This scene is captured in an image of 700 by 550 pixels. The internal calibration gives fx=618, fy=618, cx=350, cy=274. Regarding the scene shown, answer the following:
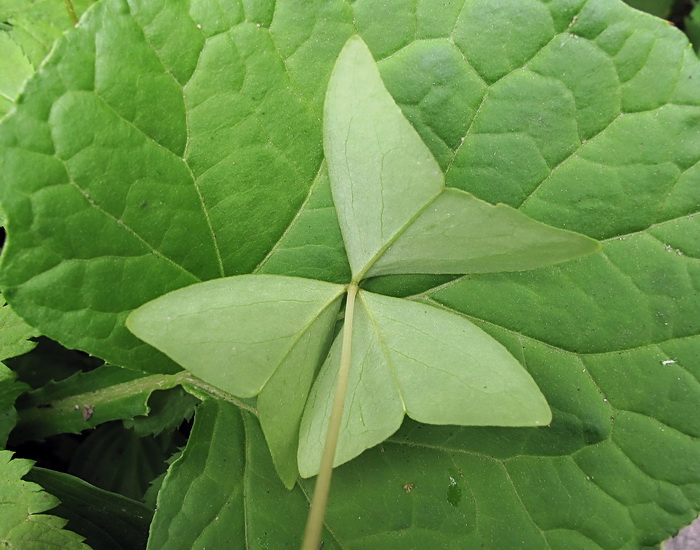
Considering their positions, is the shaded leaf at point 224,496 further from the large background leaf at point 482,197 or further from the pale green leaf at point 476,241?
the pale green leaf at point 476,241

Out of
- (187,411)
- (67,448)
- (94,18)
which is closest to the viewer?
(94,18)

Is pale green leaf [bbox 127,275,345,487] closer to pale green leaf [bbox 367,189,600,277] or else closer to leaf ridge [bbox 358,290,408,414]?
leaf ridge [bbox 358,290,408,414]

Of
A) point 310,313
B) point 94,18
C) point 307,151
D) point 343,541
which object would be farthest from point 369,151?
point 343,541

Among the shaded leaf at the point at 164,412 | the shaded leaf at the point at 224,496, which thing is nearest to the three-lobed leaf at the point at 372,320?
the shaded leaf at the point at 224,496

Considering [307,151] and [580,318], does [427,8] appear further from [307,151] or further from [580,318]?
[580,318]

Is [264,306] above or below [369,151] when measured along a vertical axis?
below

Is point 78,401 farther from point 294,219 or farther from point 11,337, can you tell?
point 294,219
